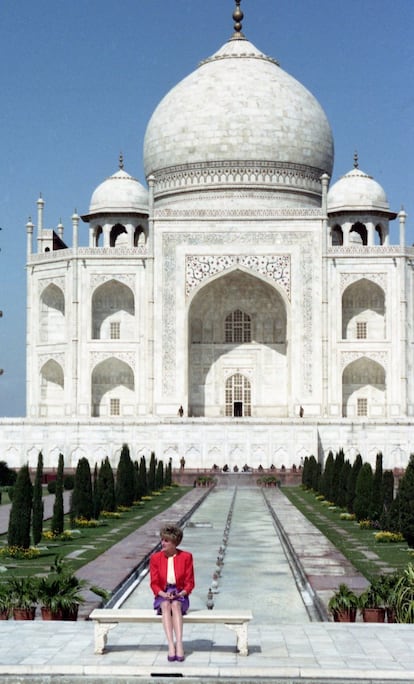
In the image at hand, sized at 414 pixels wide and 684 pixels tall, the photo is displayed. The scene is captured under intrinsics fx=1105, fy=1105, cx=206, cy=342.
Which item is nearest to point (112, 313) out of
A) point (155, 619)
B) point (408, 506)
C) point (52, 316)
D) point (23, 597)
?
point (52, 316)

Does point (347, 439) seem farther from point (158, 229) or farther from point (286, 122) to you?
point (286, 122)

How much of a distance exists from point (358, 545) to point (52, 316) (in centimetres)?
2153

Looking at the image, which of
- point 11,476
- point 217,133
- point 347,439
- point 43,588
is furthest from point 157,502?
point 217,133

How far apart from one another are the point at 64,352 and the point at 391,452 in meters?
9.88

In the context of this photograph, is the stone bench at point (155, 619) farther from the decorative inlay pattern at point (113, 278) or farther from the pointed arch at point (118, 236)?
the pointed arch at point (118, 236)

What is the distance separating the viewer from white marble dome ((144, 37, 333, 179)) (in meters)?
33.5

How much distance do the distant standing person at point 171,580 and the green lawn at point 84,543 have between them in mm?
4004

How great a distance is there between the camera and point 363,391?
1244 inches

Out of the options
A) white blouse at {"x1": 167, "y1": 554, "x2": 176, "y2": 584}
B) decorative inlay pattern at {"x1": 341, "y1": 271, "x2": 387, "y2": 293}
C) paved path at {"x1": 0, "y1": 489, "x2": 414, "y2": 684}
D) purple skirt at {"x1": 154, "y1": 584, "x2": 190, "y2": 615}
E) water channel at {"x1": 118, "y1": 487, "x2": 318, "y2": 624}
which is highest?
decorative inlay pattern at {"x1": 341, "y1": 271, "x2": 387, "y2": 293}

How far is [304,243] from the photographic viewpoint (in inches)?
1213

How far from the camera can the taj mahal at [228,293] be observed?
3039 cm

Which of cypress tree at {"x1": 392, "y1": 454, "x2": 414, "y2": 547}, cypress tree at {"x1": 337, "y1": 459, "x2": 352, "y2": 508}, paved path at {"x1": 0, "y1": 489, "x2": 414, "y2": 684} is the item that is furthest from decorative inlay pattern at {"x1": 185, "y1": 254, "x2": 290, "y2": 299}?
paved path at {"x1": 0, "y1": 489, "x2": 414, "y2": 684}

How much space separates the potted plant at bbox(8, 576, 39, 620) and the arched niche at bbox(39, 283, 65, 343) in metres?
25.1

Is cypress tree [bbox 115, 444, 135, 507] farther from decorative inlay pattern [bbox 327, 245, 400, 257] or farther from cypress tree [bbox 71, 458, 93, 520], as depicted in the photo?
decorative inlay pattern [bbox 327, 245, 400, 257]
